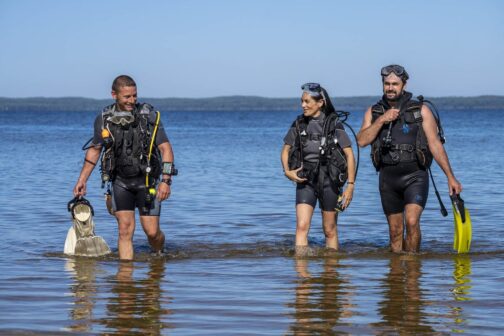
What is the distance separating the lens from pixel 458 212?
31.1 feet

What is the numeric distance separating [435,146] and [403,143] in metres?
0.32

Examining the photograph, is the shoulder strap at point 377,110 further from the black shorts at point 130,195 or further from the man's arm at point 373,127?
the black shorts at point 130,195

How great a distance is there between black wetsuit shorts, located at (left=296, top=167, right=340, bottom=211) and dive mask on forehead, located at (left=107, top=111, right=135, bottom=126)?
5.58 ft

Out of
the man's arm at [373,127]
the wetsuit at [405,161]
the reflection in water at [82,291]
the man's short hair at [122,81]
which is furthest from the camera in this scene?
the wetsuit at [405,161]

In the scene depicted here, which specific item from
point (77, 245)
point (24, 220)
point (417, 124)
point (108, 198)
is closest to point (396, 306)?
point (417, 124)

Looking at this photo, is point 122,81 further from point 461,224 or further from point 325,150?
point 461,224

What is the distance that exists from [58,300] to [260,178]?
49.6 ft

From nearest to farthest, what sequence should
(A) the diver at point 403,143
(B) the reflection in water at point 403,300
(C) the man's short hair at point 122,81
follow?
(B) the reflection in water at point 403,300 → (C) the man's short hair at point 122,81 → (A) the diver at point 403,143

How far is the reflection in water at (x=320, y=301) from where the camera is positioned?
657 centimetres

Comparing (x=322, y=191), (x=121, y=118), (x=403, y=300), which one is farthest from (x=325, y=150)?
(x=403, y=300)

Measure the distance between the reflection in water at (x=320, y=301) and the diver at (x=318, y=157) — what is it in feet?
1.97

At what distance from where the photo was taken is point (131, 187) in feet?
29.3

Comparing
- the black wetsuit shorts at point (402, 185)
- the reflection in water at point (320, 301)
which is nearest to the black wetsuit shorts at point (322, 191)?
the black wetsuit shorts at point (402, 185)

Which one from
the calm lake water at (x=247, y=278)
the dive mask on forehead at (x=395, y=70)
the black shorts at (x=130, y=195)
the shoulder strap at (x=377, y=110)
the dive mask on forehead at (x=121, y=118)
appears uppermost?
the dive mask on forehead at (x=395, y=70)
